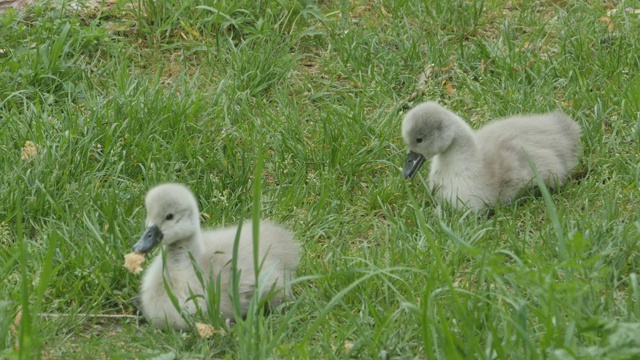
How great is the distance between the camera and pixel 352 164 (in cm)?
621

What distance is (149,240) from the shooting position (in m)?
4.82

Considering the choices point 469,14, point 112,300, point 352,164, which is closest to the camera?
point 112,300

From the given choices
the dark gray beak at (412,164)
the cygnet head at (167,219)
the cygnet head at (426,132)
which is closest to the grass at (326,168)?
the dark gray beak at (412,164)

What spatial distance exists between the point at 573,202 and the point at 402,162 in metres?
1.03

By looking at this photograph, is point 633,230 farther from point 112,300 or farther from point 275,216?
point 112,300

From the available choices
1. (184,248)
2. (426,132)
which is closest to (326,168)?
(426,132)

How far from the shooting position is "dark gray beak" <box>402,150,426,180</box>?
600cm

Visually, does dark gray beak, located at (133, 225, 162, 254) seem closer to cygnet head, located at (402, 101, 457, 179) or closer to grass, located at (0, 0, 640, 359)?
grass, located at (0, 0, 640, 359)

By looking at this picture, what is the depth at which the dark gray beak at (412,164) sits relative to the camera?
6.00 metres

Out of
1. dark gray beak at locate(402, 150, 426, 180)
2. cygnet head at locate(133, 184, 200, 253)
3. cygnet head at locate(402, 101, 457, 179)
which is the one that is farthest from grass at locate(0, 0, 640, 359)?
cygnet head at locate(133, 184, 200, 253)

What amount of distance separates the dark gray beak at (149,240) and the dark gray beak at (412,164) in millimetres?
1669

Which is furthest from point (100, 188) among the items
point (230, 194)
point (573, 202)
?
point (573, 202)

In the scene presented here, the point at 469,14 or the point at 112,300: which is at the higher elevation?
the point at 469,14

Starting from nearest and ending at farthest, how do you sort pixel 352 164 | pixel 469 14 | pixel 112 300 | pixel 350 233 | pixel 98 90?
pixel 112 300, pixel 350 233, pixel 352 164, pixel 98 90, pixel 469 14
